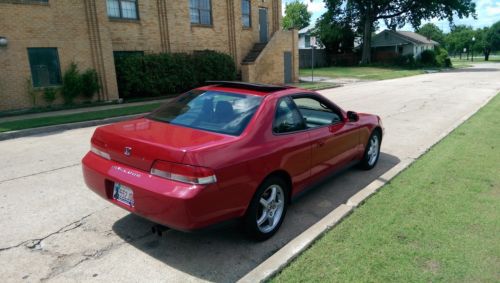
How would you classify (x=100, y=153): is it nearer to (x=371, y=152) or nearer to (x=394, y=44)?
(x=371, y=152)

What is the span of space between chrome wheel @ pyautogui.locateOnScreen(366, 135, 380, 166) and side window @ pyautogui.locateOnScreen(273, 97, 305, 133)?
2.22m

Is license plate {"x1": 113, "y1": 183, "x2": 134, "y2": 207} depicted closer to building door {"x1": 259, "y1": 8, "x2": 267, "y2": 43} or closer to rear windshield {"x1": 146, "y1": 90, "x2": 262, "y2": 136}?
rear windshield {"x1": 146, "y1": 90, "x2": 262, "y2": 136}

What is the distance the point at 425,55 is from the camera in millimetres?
48812

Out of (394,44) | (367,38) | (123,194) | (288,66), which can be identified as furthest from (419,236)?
(394,44)

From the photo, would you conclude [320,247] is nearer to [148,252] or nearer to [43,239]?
[148,252]

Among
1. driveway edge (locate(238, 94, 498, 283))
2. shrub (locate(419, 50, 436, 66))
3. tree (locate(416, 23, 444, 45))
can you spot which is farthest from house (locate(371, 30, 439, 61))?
tree (locate(416, 23, 444, 45))

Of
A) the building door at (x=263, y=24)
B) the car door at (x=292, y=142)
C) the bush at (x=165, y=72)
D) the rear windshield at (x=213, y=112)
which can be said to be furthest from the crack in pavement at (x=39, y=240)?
the building door at (x=263, y=24)

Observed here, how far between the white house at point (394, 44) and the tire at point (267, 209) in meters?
54.3

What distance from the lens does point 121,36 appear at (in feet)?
57.1

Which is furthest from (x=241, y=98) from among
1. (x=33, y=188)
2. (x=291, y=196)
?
(x=33, y=188)

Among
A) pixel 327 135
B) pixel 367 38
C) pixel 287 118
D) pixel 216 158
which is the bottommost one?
pixel 327 135

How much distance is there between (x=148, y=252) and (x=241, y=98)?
73.9 inches

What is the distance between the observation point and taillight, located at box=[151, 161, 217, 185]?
3078 mm

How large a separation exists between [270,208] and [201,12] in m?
19.1
